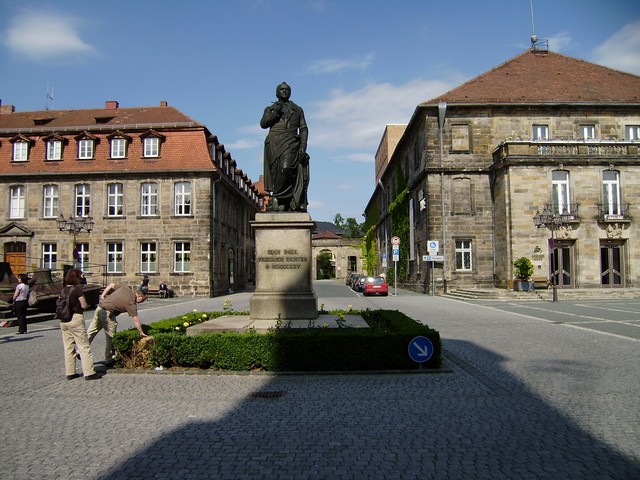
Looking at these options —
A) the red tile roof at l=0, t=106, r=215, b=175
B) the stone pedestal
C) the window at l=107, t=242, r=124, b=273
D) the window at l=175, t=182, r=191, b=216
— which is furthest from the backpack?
the window at l=107, t=242, r=124, b=273

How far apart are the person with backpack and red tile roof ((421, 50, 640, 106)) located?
95.1 feet

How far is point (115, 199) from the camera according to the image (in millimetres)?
34500

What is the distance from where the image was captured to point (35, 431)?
5.36 meters

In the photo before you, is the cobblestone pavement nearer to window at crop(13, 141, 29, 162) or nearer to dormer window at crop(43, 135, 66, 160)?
dormer window at crop(43, 135, 66, 160)

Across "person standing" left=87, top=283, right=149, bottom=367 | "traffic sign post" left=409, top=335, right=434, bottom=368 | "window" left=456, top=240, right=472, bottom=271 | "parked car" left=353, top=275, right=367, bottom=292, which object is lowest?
"parked car" left=353, top=275, right=367, bottom=292

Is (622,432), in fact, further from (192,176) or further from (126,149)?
(126,149)

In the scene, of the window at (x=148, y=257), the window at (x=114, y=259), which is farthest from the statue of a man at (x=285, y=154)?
the window at (x=114, y=259)

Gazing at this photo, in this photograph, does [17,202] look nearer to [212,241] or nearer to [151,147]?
[151,147]

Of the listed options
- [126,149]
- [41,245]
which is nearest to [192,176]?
[126,149]

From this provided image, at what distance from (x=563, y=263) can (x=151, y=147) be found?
2746 cm

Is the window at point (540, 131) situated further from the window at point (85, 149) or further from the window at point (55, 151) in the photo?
the window at point (55, 151)

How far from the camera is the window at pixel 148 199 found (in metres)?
34.2

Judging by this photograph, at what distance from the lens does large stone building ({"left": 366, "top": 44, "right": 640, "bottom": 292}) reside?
30.4m

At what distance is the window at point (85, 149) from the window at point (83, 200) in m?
2.00
